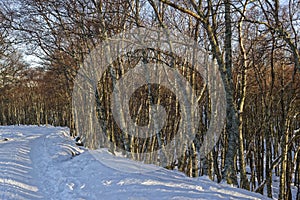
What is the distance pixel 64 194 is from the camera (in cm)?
578

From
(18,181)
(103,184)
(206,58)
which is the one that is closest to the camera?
(103,184)

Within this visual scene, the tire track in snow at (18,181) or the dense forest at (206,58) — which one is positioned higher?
the dense forest at (206,58)

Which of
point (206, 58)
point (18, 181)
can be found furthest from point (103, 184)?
point (206, 58)

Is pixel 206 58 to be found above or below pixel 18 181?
above

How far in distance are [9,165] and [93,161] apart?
3196mm

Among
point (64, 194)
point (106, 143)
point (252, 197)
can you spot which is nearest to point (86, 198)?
point (64, 194)

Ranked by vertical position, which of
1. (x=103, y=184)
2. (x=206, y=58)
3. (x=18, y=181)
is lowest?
(x=18, y=181)

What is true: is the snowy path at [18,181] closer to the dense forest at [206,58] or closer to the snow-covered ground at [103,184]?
the snow-covered ground at [103,184]

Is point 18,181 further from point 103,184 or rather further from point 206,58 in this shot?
point 206,58

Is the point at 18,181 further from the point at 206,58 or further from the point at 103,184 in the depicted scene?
the point at 206,58

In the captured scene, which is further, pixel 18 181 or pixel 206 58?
pixel 206 58

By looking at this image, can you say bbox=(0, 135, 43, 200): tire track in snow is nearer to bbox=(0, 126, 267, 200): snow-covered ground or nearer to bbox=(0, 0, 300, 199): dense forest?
bbox=(0, 126, 267, 200): snow-covered ground

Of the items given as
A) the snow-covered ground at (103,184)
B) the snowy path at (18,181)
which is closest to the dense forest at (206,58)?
the snow-covered ground at (103,184)

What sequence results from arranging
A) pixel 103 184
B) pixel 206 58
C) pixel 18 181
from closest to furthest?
pixel 103 184 < pixel 18 181 < pixel 206 58
